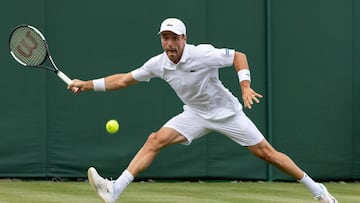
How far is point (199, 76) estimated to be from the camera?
7441 millimetres

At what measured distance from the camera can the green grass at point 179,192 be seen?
8.68m

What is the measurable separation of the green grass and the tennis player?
1108 mm

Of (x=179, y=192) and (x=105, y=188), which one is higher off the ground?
(x=105, y=188)

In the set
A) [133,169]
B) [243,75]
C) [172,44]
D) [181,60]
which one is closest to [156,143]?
[133,169]

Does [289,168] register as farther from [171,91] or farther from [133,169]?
[171,91]

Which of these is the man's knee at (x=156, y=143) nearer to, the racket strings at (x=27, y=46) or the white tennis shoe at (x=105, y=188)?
the white tennis shoe at (x=105, y=188)

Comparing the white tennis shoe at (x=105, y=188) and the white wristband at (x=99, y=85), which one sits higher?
the white wristband at (x=99, y=85)

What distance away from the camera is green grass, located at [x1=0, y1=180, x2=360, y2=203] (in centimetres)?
868

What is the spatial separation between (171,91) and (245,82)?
4518 mm

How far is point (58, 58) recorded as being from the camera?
11.2 m

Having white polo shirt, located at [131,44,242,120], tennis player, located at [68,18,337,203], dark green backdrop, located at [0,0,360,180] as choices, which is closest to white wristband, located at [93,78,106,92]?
tennis player, located at [68,18,337,203]

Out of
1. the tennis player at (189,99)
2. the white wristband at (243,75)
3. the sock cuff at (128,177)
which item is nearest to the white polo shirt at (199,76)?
the tennis player at (189,99)

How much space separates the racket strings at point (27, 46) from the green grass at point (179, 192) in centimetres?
129

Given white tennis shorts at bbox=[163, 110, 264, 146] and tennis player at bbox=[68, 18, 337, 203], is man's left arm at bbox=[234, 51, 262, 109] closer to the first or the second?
tennis player at bbox=[68, 18, 337, 203]
